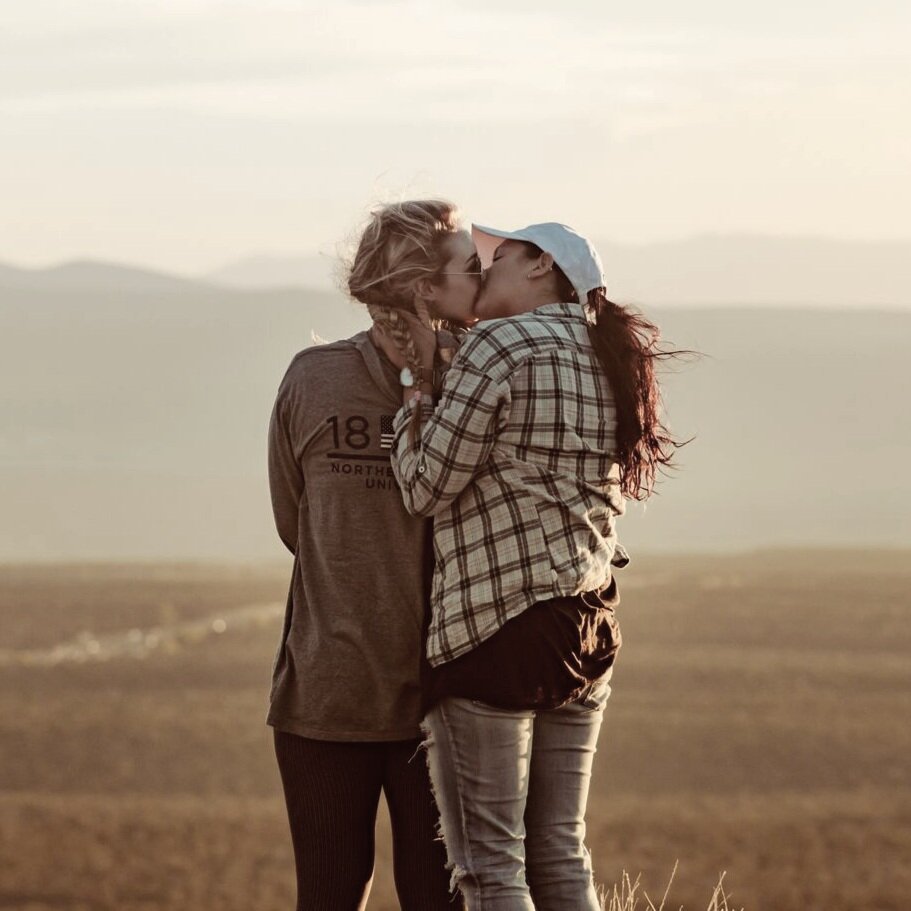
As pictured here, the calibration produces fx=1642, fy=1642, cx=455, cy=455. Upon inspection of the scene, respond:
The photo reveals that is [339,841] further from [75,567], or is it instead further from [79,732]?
[75,567]

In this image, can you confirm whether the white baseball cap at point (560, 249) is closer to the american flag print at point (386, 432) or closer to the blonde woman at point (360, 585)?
the blonde woman at point (360, 585)

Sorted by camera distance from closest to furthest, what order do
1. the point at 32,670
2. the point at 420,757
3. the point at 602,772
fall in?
1. the point at 420,757
2. the point at 602,772
3. the point at 32,670

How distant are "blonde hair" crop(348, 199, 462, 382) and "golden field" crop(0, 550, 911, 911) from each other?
108ft

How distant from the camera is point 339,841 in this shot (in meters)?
2.98

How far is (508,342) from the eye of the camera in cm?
278

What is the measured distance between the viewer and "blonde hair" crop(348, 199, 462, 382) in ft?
9.55

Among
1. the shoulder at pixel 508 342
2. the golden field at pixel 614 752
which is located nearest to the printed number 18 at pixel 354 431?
the shoulder at pixel 508 342

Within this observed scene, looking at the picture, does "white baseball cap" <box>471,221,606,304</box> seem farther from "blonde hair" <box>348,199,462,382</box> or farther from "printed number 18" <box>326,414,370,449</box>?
"printed number 18" <box>326,414,370,449</box>

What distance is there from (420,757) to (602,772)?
44613mm

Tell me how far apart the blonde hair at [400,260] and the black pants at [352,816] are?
2.33ft

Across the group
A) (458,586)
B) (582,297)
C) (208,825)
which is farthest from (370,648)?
(208,825)

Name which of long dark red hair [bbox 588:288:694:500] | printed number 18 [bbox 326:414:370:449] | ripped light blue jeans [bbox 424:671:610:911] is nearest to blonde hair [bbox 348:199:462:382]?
printed number 18 [bbox 326:414:370:449]

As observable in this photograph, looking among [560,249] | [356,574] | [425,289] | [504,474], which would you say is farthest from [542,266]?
[356,574]

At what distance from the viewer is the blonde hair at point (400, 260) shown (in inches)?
115
